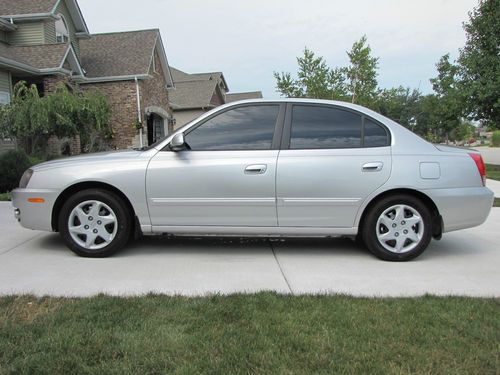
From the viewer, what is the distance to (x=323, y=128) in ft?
16.4

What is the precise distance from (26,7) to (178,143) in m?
17.2

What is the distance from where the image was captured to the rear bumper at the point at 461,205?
4824mm

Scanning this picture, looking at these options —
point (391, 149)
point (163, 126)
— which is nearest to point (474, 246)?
point (391, 149)

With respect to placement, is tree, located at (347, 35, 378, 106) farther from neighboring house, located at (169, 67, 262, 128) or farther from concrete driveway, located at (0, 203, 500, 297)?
concrete driveway, located at (0, 203, 500, 297)

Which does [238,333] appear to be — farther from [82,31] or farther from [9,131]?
[82,31]

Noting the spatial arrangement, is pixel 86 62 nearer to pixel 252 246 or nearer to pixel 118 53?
pixel 118 53

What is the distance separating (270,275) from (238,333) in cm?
139

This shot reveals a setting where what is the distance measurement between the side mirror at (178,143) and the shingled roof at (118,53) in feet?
54.2

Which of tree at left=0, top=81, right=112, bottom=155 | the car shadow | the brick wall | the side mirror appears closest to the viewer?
the side mirror

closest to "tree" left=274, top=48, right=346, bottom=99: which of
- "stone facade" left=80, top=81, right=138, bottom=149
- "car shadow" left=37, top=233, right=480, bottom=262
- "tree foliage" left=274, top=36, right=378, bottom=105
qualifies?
"tree foliage" left=274, top=36, right=378, bottom=105

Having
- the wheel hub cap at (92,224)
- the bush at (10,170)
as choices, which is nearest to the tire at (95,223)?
the wheel hub cap at (92,224)

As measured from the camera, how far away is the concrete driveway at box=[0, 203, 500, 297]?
13.4ft

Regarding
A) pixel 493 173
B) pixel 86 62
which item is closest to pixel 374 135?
pixel 493 173

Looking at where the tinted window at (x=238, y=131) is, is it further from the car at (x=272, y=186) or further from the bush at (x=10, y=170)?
the bush at (x=10, y=170)
